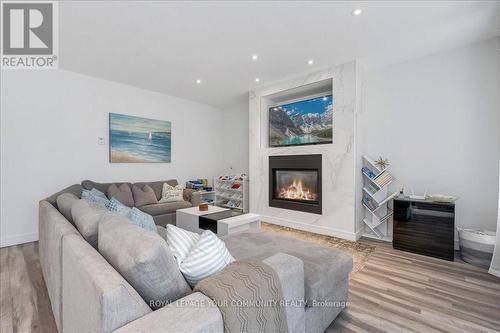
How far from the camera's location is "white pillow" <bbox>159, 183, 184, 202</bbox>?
427 centimetres

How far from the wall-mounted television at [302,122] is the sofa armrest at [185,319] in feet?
11.4

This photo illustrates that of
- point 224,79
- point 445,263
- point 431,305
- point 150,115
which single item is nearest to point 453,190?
point 445,263

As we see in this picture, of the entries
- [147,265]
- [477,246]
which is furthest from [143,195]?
[477,246]

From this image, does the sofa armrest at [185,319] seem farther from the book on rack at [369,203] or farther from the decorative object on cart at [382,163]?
the decorative object on cart at [382,163]

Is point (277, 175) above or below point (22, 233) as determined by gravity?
above

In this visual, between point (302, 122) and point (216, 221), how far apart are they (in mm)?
2401

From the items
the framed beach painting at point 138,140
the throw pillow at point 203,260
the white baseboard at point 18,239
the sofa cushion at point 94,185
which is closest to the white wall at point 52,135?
the white baseboard at point 18,239

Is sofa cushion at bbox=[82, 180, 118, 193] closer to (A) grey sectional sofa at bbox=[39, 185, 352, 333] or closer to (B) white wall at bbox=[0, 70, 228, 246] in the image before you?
(B) white wall at bbox=[0, 70, 228, 246]

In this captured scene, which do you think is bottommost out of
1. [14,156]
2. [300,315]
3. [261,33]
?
[300,315]

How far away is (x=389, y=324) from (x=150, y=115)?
15.9ft

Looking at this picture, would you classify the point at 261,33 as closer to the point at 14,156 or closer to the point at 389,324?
the point at 389,324

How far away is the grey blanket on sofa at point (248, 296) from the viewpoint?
2.98 feet

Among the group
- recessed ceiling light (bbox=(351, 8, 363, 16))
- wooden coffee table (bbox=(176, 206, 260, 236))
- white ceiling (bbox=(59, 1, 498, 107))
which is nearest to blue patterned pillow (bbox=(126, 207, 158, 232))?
wooden coffee table (bbox=(176, 206, 260, 236))

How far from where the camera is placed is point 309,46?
3.02 m
